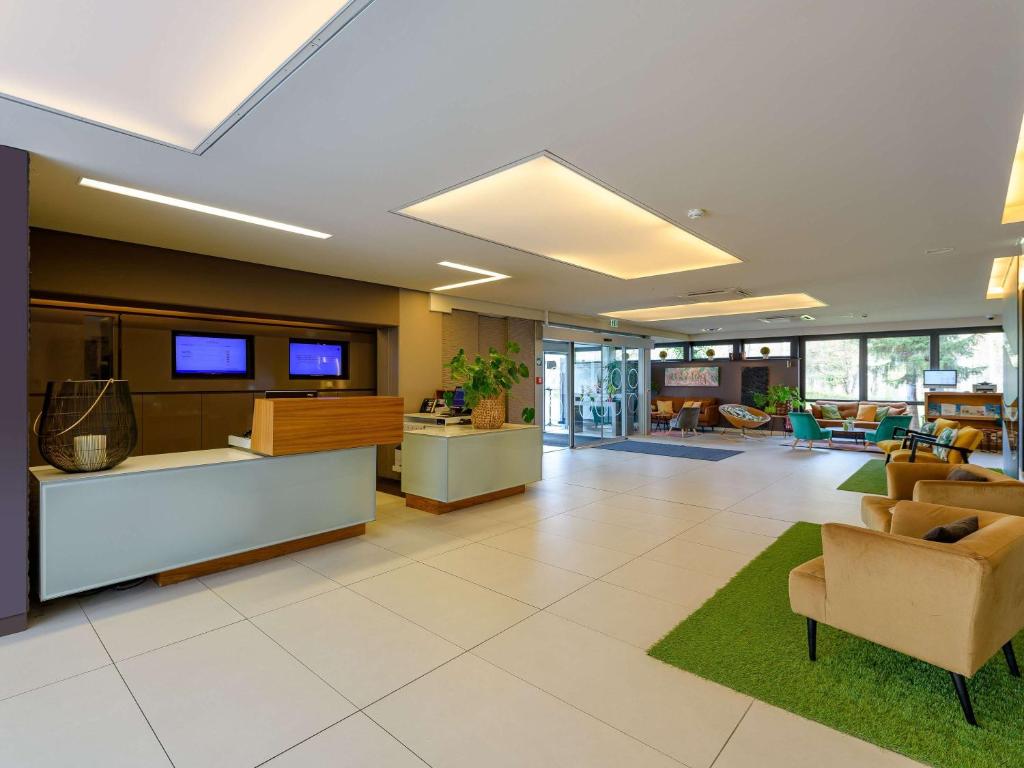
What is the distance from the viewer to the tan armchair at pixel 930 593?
6.75 feet

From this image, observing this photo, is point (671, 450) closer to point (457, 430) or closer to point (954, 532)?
point (457, 430)

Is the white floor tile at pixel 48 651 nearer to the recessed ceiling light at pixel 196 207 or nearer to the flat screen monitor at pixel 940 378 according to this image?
the recessed ceiling light at pixel 196 207

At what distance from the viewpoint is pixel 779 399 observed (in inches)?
520

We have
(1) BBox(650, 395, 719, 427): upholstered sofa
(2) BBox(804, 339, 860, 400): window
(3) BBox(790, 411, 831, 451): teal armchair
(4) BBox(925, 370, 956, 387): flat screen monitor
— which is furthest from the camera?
(1) BBox(650, 395, 719, 427): upholstered sofa

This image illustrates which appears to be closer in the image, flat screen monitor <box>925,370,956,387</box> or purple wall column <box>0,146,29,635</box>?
purple wall column <box>0,146,29,635</box>

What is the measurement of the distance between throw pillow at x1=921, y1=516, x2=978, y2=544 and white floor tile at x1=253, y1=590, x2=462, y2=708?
2584 mm

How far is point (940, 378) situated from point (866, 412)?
5.66ft

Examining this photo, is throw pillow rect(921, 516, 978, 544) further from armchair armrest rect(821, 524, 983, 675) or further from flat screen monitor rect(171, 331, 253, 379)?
flat screen monitor rect(171, 331, 253, 379)

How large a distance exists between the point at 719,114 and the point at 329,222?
3.14 meters

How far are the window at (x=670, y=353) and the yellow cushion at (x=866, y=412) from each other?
197 inches

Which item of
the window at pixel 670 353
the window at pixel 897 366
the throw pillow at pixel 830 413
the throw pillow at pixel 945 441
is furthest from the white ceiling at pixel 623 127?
the window at pixel 670 353

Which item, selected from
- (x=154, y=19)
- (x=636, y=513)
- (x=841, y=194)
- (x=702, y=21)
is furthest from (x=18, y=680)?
(x=841, y=194)

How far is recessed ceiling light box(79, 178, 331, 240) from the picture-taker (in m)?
3.42

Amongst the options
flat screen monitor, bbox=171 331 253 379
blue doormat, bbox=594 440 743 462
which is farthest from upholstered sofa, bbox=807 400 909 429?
flat screen monitor, bbox=171 331 253 379
